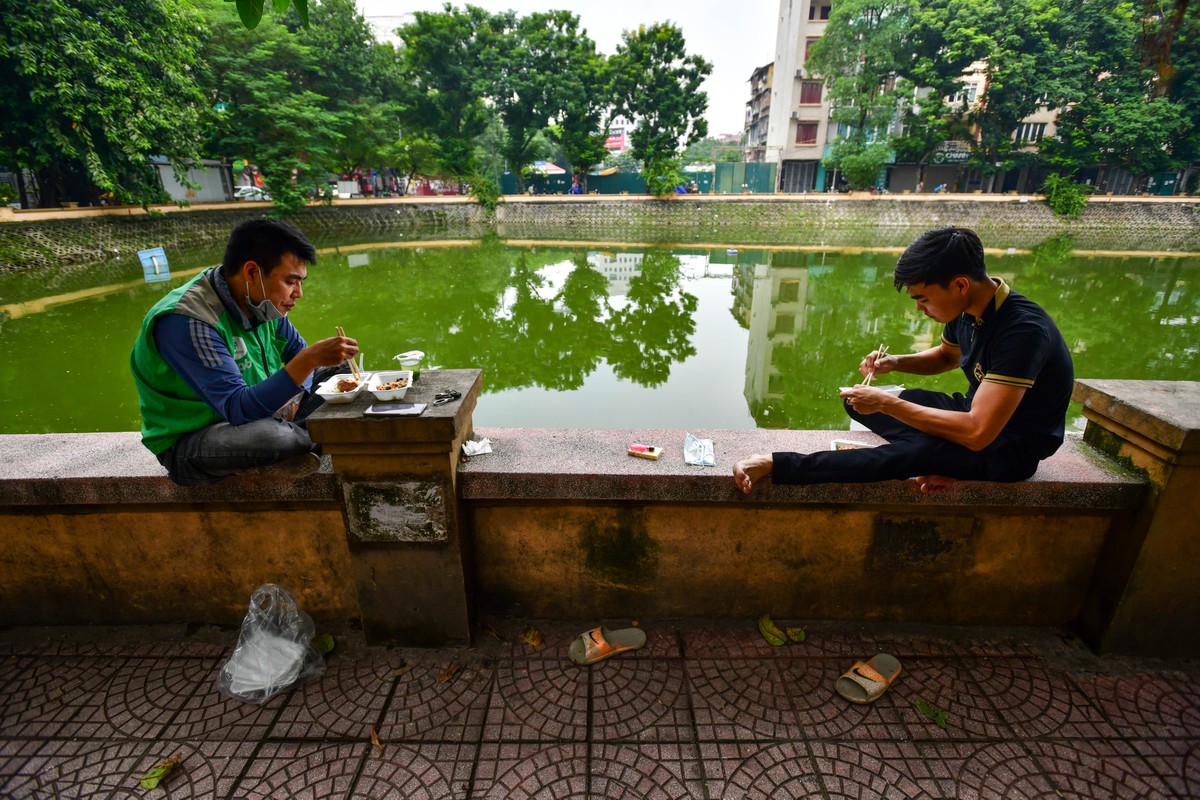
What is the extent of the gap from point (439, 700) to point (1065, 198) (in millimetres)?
26896

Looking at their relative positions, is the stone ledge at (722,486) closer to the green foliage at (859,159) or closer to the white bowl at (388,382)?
the white bowl at (388,382)

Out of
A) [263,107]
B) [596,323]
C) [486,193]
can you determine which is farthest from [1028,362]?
[486,193]

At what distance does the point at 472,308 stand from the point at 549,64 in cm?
1979

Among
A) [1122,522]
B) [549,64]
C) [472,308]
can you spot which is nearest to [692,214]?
[549,64]

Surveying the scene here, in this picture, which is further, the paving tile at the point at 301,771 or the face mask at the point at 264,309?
the face mask at the point at 264,309

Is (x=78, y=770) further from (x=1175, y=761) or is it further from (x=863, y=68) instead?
(x=863, y=68)

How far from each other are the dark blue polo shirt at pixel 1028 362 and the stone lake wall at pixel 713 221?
18.6 m

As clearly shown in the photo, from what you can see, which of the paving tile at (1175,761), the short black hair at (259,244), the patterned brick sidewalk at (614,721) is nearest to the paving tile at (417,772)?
the patterned brick sidewalk at (614,721)

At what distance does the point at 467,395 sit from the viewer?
1802mm

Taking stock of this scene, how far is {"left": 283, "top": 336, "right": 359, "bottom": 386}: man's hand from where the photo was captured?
1681 millimetres

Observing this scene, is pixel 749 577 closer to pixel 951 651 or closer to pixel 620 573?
pixel 620 573

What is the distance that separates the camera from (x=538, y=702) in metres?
1.69

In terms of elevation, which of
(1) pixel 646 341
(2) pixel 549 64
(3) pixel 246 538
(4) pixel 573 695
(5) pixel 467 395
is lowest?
(1) pixel 646 341

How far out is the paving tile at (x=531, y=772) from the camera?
56.6 inches
